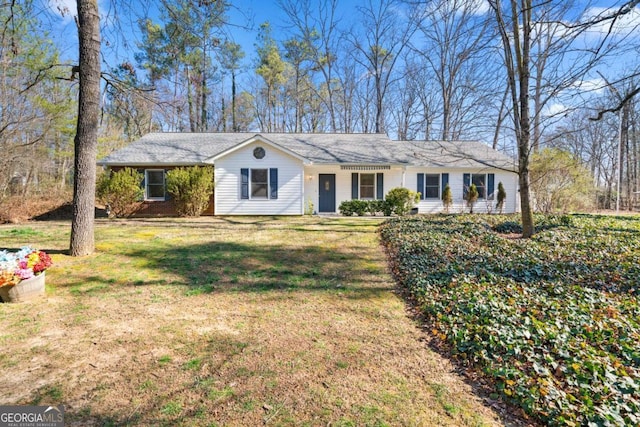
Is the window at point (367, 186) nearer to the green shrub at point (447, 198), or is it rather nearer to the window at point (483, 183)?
the green shrub at point (447, 198)

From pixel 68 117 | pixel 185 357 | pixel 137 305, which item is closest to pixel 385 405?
pixel 185 357

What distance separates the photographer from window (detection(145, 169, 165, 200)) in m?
14.5

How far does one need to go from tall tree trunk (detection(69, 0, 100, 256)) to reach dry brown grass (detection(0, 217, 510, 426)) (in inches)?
27.7

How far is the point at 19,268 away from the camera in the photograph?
13.4 ft

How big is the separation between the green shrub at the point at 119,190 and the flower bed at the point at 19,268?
9723 mm

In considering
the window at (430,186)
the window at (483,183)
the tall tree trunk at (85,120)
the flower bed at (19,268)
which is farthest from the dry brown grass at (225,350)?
the window at (483,183)

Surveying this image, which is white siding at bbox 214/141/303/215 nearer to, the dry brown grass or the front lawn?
the front lawn

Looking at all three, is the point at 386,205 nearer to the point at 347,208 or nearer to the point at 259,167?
the point at 347,208

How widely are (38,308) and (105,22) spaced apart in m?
5.98

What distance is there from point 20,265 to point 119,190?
33.0 feet

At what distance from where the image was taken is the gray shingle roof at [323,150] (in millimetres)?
14622

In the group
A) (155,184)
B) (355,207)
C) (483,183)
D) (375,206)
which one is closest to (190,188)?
(155,184)

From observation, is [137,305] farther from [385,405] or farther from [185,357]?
[385,405]

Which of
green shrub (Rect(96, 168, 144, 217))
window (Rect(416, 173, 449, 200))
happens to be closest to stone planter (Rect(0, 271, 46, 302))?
green shrub (Rect(96, 168, 144, 217))
